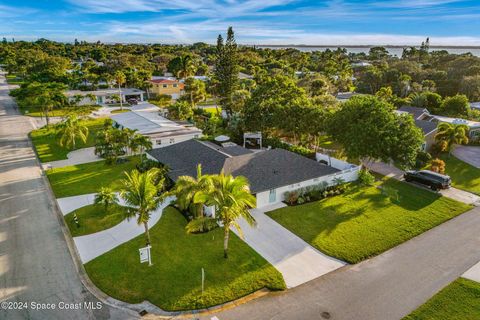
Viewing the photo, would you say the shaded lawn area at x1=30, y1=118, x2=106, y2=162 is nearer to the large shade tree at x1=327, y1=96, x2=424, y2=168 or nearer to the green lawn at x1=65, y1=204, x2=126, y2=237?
the green lawn at x1=65, y1=204, x2=126, y2=237

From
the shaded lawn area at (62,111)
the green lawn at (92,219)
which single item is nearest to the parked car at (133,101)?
the shaded lawn area at (62,111)

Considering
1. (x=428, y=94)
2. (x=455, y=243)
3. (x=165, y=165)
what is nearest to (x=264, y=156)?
(x=165, y=165)

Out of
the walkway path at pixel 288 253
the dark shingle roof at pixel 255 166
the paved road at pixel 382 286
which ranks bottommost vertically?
the paved road at pixel 382 286

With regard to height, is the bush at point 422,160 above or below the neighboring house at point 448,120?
below

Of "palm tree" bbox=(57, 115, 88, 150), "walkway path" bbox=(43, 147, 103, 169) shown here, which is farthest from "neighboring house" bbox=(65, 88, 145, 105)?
"walkway path" bbox=(43, 147, 103, 169)

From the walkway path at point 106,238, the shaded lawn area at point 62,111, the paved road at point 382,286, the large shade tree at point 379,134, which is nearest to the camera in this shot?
the paved road at point 382,286

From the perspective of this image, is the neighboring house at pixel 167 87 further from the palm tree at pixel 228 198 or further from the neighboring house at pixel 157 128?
the palm tree at pixel 228 198
